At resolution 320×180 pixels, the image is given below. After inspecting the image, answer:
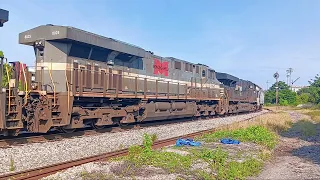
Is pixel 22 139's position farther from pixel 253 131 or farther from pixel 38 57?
pixel 253 131

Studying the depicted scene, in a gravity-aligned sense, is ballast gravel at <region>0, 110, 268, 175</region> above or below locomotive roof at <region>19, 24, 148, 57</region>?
below

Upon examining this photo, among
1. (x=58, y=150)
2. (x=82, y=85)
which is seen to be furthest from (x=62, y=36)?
(x=58, y=150)

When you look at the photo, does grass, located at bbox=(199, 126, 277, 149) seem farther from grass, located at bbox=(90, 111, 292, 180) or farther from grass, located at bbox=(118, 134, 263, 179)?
grass, located at bbox=(118, 134, 263, 179)

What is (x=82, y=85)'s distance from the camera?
12.0 m

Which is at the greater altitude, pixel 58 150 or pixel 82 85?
pixel 82 85

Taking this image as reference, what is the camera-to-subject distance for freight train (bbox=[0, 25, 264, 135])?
33.6 ft

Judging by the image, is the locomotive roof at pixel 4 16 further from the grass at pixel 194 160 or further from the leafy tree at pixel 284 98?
the leafy tree at pixel 284 98

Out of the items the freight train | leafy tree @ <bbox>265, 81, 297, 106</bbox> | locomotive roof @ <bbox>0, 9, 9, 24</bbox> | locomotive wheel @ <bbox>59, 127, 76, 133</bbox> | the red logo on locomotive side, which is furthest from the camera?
leafy tree @ <bbox>265, 81, 297, 106</bbox>

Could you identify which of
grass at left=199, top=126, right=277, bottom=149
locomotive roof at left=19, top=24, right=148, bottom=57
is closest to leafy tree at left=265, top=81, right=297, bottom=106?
grass at left=199, top=126, right=277, bottom=149

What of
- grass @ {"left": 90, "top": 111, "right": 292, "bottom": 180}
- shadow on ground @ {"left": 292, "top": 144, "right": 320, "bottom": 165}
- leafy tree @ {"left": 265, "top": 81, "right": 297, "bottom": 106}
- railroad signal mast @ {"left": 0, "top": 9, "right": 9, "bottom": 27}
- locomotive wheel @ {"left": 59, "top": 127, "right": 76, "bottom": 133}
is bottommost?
shadow on ground @ {"left": 292, "top": 144, "right": 320, "bottom": 165}

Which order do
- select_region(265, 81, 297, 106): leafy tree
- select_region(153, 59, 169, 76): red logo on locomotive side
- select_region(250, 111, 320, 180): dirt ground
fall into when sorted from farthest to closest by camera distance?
select_region(265, 81, 297, 106): leafy tree, select_region(153, 59, 169, 76): red logo on locomotive side, select_region(250, 111, 320, 180): dirt ground

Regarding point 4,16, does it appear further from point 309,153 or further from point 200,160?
point 309,153

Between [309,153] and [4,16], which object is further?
[309,153]

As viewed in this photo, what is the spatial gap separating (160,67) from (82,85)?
6576 mm
